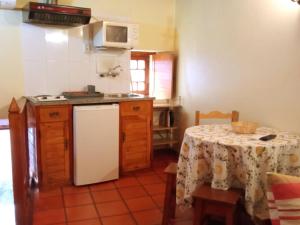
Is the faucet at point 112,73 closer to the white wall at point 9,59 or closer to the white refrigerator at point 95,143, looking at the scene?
the white refrigerator at point 95,143

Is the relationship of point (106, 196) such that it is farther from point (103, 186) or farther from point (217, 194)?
point (217, 194)

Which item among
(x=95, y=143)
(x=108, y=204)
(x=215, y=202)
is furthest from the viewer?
(x=95, y=143)

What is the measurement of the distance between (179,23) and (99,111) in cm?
178

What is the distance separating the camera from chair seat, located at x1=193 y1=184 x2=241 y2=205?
1.78 meters

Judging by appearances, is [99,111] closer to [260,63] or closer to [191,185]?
[191,185]

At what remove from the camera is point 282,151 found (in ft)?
6.31

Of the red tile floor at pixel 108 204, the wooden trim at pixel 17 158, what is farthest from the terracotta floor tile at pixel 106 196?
the wooden trim at pixel 17 158

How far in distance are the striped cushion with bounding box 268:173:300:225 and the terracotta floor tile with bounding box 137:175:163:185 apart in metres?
2.03

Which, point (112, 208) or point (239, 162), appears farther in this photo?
point (112, 208)

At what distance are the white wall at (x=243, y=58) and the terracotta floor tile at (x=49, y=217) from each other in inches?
75.9

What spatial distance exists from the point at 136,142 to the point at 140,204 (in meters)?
0.88

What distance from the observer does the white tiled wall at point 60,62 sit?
324 cm

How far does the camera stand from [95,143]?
10.0 feet

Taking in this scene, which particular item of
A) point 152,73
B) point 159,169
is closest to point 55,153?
point 159,169
